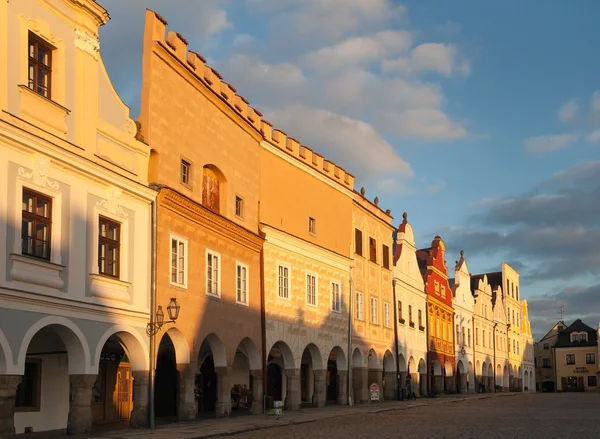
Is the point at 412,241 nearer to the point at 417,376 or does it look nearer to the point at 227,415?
the point at 417,376

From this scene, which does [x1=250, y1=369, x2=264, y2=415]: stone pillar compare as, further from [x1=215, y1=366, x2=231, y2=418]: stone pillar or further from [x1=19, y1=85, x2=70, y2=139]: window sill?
[x1=19, y1=85, x2=70, y2=139]: window sill

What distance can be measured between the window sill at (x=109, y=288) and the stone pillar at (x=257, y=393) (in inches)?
385

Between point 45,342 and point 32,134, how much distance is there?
6.72 metres

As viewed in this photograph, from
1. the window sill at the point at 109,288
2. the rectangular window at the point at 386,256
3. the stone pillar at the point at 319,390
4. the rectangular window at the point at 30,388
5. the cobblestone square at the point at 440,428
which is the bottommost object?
the cobblestone square at the point at 440,428

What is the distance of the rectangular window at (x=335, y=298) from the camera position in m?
39.1

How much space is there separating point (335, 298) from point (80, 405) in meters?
20.5

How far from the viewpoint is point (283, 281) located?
34156mm

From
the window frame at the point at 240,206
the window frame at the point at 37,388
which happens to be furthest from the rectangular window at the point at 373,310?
the window frame at the point at 37,388

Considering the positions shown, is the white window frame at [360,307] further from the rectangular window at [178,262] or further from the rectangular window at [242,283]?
the rectangular window at [178,262]

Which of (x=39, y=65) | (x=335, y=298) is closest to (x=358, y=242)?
(x=335, y=298)

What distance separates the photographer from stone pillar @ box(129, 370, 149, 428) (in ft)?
→ 74.9

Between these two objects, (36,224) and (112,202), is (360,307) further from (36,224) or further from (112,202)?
(36,224)

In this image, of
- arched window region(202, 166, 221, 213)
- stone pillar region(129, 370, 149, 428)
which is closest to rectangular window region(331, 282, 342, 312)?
arched window region(202, 166, 221, 213)

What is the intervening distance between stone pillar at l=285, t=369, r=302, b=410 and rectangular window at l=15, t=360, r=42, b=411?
1345 cm
